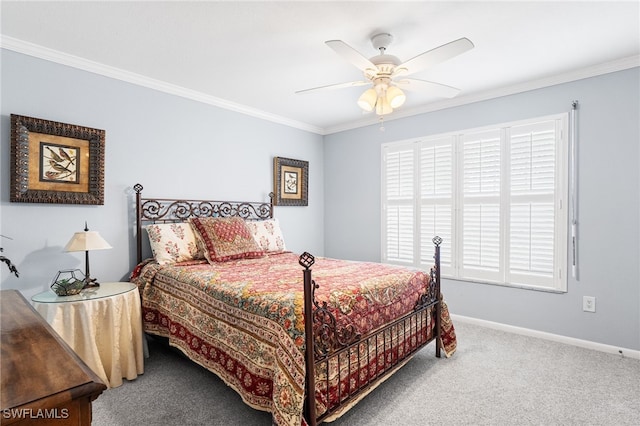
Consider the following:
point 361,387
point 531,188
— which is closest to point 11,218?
point 361,387

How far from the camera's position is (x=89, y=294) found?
2330 mm

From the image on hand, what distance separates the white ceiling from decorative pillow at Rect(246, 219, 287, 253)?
4.84 ft

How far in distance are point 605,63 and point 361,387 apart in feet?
11.0

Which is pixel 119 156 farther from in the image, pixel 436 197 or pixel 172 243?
pixel 436 197

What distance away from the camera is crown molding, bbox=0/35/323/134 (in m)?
2.46

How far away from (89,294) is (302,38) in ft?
7.89

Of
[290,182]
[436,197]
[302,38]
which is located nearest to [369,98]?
[302,38]

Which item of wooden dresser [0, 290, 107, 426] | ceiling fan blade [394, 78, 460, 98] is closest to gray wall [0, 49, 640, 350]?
ceiling fan blade [394, 78, 460, 98]

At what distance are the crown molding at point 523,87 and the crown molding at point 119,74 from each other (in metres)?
1.62

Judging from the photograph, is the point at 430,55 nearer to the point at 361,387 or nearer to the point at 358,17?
the point at 358,17

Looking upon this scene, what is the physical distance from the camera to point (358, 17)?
2135 millimetres

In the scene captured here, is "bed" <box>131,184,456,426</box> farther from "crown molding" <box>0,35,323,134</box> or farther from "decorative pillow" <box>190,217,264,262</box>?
"crown molding" <box>0,35,323,134</box>

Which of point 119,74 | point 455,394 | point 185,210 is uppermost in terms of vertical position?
point 119,74

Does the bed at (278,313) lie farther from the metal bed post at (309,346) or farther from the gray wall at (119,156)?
the gray wall at (119,156)
